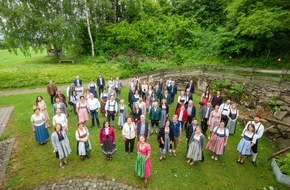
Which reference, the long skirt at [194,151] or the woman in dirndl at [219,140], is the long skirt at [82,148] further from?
the woman in dirndl at [219,140]

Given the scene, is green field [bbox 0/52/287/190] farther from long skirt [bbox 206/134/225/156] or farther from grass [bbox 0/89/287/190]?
long skirt [bbox 206/134/225/156]

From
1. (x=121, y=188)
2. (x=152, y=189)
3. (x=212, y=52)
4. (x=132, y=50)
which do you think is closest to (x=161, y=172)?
(x=152, y=189)

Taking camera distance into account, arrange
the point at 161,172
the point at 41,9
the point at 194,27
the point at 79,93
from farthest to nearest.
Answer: the point at 194,27 < the point at 41,9 < the point at 79,93 < the point at 161,172

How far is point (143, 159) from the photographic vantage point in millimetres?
7004

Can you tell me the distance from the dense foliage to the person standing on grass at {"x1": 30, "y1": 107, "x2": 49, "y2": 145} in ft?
52.7

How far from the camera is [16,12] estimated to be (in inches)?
836

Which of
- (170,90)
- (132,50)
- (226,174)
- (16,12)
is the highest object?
(16,12)

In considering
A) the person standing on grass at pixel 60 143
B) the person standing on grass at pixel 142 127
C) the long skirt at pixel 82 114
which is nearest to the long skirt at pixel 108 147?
the person standing on grass at pixel 142 127

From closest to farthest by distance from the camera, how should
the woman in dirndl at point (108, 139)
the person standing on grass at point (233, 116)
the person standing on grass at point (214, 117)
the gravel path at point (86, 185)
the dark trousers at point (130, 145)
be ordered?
the gravel path at point (86, 185), the woman in dirndl at point (108, 139), the dark trousers at point (130, 145), the person standing on grass at point (214, 117), the person standing on grass at point (233, 116)

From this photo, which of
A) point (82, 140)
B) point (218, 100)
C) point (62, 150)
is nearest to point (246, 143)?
point (218, 100)

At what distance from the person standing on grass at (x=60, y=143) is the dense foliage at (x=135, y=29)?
53.6 ft

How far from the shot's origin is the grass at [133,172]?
7.34 meters

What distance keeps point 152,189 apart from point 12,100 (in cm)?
1300

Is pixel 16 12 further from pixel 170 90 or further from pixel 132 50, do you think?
pixel 170 90
